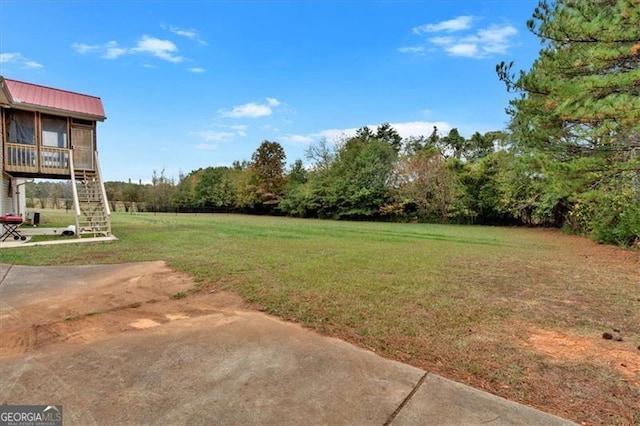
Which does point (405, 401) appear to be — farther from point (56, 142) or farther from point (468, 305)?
point (56, 142)

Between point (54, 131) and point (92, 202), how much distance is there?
2.75m

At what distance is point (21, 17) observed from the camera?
9.63 m

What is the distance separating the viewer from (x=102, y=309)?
3756 millimetres

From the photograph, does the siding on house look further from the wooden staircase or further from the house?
the wooden staircase

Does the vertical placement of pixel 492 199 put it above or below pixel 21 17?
below

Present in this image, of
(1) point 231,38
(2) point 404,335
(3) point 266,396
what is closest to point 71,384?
(3) point 266,396

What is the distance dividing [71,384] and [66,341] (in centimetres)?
93

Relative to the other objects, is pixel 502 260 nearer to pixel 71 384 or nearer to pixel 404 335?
pixel 404 335

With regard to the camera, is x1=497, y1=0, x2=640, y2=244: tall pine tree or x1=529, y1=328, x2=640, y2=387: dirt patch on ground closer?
x1=529, y1=328, x2=640, y2=387: dirt patch on ground

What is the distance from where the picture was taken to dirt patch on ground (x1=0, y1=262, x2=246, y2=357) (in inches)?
118

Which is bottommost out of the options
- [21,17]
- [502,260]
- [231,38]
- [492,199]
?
[502,260]

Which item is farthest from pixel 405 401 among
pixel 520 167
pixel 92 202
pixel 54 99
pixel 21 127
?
pixel 54 99

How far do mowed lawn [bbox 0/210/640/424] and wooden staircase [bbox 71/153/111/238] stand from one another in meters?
2.12

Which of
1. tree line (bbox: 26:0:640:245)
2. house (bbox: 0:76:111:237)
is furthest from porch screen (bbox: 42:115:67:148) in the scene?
tree line (bbox: 26:0:640:245)
